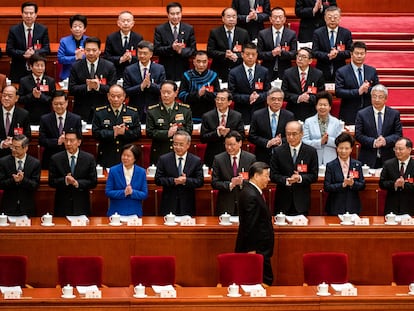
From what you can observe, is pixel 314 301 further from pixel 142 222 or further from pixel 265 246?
pixel 142 222

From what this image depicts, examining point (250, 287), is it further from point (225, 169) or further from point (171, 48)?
point (171, 48)

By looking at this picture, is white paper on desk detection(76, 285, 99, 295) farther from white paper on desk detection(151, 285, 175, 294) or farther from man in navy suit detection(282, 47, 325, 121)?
man in navy suit detection(282, 47, 325, 121)

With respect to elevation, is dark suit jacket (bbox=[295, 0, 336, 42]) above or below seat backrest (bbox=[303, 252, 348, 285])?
above

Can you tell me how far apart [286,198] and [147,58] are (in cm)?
218

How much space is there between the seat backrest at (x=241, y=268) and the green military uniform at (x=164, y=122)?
226 cm

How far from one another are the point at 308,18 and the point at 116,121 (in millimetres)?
3022

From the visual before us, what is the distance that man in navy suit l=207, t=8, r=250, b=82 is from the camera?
1284 cm

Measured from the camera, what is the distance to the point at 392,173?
11047 mm

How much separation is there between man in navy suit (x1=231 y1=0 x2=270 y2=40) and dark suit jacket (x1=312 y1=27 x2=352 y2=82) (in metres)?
0.74

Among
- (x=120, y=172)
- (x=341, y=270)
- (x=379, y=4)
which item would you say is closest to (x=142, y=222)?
(x=120, y=172)

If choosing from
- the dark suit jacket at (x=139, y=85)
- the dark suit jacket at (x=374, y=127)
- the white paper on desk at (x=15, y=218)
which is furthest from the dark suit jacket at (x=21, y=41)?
the dark suit jacket at (x=374, y=127)

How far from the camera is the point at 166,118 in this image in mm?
11609

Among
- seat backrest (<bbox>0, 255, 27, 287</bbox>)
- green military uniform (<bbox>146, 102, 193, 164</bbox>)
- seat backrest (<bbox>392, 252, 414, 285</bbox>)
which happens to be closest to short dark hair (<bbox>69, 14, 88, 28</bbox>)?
green military uniform (<bbox>146, 102, 193, 164</bbox>)

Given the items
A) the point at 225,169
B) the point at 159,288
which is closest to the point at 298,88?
the point at 225,169
